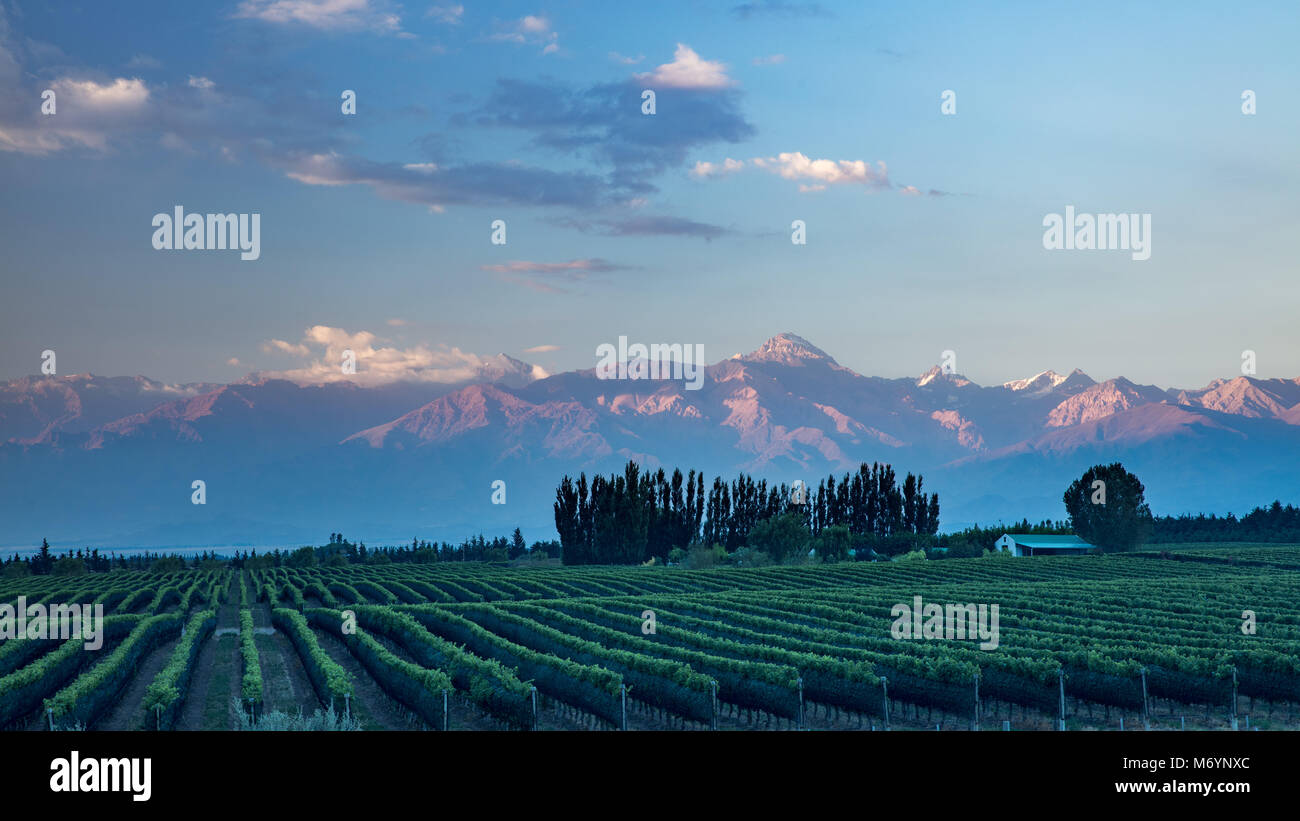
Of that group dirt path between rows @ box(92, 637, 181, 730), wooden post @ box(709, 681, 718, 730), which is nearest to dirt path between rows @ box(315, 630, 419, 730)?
dirt path between rows @ box(92, 637, 181, 730)

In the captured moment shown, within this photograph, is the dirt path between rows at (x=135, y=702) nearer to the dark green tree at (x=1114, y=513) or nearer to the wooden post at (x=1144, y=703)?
the wooden post at (x=1144, y=703)

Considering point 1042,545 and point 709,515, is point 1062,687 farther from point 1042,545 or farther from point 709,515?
point 709,515

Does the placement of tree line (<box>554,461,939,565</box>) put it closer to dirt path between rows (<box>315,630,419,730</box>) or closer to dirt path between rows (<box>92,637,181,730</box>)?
dirt path between rows (<box>92,637,181,730</box>)

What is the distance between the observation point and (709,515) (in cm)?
17900

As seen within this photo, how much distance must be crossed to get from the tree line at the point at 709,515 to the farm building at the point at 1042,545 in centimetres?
1590

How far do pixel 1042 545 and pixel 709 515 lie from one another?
178 ft

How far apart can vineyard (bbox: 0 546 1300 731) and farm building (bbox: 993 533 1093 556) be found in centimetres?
6728

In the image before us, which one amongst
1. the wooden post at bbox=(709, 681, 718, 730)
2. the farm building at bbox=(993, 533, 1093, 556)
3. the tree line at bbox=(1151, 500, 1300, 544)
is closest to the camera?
the wooden post at bbox=(709, 681, 718, 730)

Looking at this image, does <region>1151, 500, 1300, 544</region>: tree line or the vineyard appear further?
<region>1151, 500, 1300, 544</region>: tree line

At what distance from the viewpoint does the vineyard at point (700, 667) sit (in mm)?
37969

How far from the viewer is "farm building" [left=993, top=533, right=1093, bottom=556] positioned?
500 feet
